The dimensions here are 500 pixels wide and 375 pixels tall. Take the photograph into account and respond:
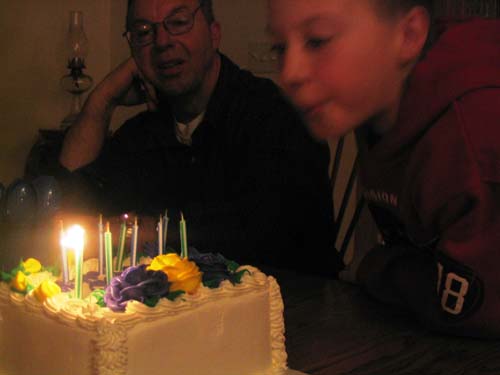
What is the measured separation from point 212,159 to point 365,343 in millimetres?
899

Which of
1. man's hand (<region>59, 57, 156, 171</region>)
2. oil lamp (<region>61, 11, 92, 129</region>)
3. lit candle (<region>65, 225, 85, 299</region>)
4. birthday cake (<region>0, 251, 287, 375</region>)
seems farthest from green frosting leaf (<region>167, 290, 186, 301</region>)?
oil lamp (<region>61, 11, 92, 129</region>)

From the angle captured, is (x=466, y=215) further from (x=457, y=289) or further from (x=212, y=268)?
(x=212, y=268)

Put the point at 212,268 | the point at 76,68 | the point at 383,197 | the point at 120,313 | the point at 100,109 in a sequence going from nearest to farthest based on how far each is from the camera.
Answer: the point at 120,313
the point at 212,268
the point at 383,197
the point at 100,109
the point at 76,68

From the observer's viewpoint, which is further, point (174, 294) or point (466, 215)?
point (466, 215)

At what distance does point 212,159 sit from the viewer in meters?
1.74

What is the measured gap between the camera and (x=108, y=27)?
85.6 inches

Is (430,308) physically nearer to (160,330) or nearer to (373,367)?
(373,367)

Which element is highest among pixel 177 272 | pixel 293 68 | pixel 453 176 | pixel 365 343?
pixel 293 68

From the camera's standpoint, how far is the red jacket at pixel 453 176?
0.92 m

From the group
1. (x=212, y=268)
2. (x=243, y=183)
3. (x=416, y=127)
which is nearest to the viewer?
(x=212, y=268)

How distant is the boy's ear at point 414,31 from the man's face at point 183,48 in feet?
2.39

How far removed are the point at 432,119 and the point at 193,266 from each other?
15.1 inches

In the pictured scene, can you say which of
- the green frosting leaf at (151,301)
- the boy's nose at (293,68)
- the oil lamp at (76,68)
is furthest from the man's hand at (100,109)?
the green frosting leaf at (151,301)

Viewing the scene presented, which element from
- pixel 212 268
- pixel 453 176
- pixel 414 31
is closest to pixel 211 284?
pixel 212 268
